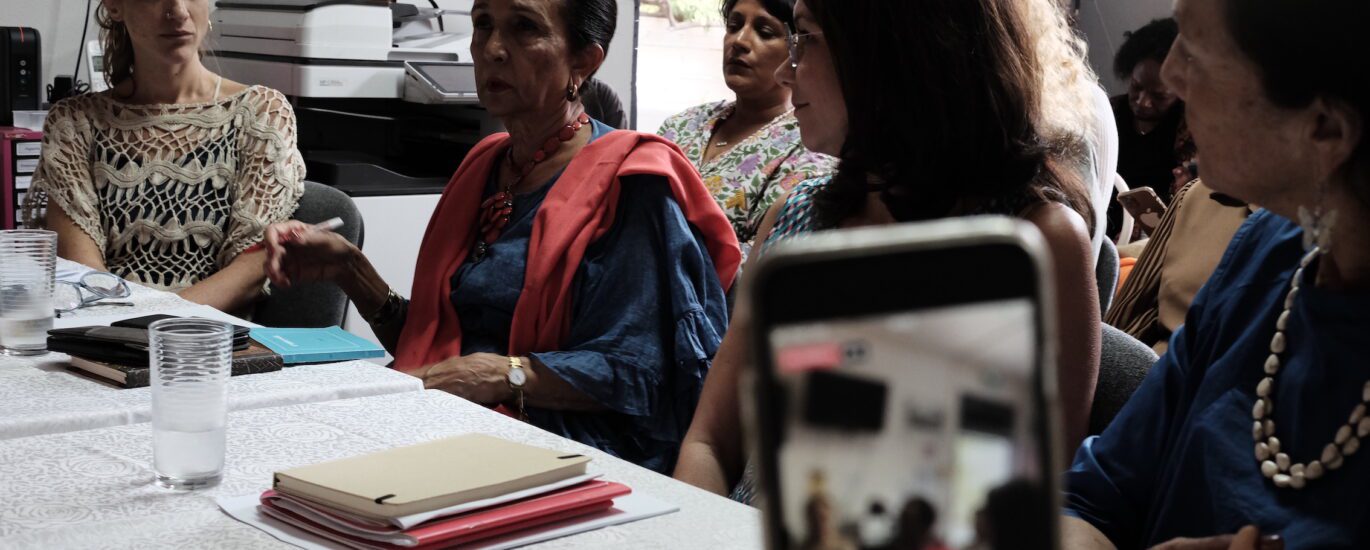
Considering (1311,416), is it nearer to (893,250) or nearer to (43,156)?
(893,250)

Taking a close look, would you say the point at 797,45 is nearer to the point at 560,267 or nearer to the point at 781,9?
the point at 560,267

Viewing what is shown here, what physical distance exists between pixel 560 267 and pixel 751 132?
3.96ft

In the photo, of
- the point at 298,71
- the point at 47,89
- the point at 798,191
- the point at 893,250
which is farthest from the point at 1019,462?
the point at 47,89

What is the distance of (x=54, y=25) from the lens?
370 centimetres

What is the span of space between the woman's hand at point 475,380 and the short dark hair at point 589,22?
56 centimetres

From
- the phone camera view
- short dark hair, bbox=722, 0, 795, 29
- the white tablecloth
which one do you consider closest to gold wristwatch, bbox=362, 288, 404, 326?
the white tablecloth

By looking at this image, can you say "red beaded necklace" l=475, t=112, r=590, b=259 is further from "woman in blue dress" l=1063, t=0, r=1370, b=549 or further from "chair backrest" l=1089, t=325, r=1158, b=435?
"woman in blue dress" l=1063, t=0, r=1370, b=549

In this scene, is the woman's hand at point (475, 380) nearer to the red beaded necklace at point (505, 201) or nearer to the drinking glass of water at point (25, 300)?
the red beaded necklace at point (505, 201)

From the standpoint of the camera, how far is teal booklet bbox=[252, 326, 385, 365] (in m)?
1.46

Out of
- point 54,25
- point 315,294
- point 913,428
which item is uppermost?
point 913,428

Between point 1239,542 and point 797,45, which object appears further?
point 797,45

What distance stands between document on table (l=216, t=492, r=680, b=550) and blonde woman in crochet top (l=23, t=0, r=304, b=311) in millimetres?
1399

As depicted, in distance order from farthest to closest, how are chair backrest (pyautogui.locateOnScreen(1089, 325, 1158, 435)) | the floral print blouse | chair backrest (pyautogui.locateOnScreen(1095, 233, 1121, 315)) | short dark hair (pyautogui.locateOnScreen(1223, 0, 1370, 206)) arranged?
the floral print blouse, chair backrest (pyautogui.locateOnScreen(1095, 233, 1121, 315)), chair backrest (pyautogui.locateOnScreen(1089, 325, 1158, 435)), short dark hair (pyautogui.locateOnScreen(1223, 0, 1370, 206))

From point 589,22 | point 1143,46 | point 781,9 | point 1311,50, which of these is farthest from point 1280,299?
point 1143,46
